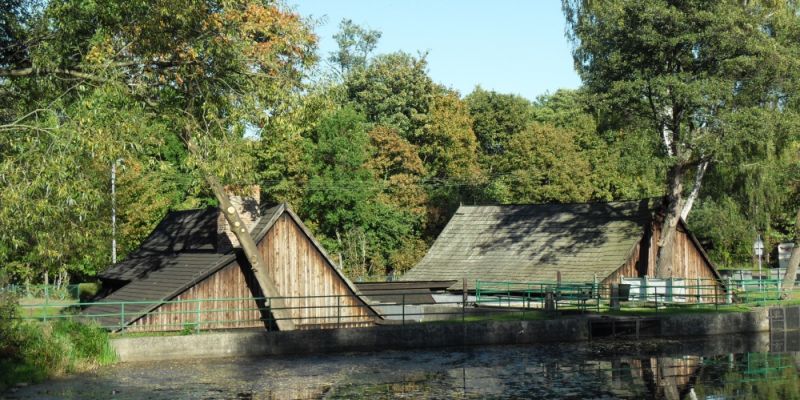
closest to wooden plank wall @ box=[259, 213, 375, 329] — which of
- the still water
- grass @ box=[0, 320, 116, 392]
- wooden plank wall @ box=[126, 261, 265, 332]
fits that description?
wooden plank wall @ box=[126, 261, 265, 332]

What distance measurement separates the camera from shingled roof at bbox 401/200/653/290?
45969 mm

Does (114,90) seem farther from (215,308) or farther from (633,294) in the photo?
(633,294)

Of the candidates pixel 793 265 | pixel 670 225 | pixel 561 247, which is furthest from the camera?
pixel 561 247

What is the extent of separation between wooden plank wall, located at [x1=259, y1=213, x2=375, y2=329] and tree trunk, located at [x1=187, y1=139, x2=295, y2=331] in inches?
57.7

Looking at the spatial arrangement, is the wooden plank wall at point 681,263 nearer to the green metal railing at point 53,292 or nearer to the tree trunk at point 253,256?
the tree trunk at point 253,256

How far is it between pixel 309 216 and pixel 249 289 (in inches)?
1530

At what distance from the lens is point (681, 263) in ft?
155

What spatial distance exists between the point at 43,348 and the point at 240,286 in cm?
913

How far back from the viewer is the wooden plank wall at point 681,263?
150ft

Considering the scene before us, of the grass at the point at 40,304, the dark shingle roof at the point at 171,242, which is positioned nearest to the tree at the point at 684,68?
the dark shingle roof at the point at 171,242

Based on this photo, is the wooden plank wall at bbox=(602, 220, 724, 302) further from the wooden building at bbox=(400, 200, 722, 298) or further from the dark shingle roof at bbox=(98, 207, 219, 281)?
the dark shingle roof at bbox=(98, 207, 219, 281)

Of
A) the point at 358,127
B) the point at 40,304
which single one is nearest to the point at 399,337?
the point at 40,304

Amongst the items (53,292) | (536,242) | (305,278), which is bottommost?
(53,292)

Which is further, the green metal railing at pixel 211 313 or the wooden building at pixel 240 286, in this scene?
the wooden building at pixel 240 286
